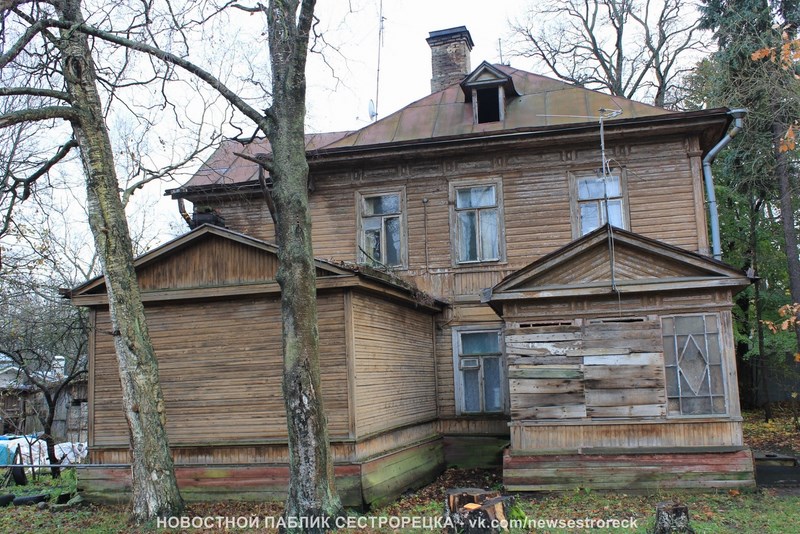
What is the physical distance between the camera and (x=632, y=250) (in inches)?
450

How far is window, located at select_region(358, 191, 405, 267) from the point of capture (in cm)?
1527

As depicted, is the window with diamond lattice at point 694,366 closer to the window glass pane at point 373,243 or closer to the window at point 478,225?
the window at point 478,225

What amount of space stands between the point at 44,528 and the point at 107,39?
687 centimetres

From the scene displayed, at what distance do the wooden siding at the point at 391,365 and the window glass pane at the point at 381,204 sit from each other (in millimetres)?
2535

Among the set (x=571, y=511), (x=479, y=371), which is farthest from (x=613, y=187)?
(x=571, y=511)

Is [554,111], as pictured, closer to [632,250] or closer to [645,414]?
[632,250]

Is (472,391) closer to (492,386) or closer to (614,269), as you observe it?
(492,386)

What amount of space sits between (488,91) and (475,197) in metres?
2.67

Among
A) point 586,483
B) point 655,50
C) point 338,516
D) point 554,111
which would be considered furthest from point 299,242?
point 655,50

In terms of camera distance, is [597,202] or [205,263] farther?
[597,202]

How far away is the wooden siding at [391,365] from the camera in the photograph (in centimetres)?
1118

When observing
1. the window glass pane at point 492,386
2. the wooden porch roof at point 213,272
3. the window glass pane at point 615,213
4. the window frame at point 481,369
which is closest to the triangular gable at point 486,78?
the window glass pane at point 615,213

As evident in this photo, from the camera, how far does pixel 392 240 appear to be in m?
15.4

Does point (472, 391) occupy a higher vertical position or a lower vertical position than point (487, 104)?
lower
